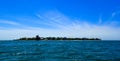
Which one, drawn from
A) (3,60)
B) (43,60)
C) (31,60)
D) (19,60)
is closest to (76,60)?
(43,60)

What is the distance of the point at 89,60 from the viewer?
22.5 metres

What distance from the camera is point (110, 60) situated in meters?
22.6

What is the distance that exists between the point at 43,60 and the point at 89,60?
18.9ft

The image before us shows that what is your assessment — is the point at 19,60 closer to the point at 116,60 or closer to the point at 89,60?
the point at 89,60

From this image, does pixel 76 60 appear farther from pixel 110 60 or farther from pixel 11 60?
pixel 11 60

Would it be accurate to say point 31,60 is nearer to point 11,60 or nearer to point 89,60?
point 11,60

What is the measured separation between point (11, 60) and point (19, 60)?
3.21ft

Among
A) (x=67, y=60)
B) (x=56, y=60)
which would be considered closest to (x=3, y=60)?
(x=56, y=60)

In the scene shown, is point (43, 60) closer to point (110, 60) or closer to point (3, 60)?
point (3, 60)

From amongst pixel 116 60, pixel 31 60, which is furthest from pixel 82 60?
pixel 31 60

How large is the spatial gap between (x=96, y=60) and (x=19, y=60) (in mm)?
9674

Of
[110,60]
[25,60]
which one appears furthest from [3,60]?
[110,60]

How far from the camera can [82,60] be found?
22203mm

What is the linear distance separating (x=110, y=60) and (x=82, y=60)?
3639 mm
